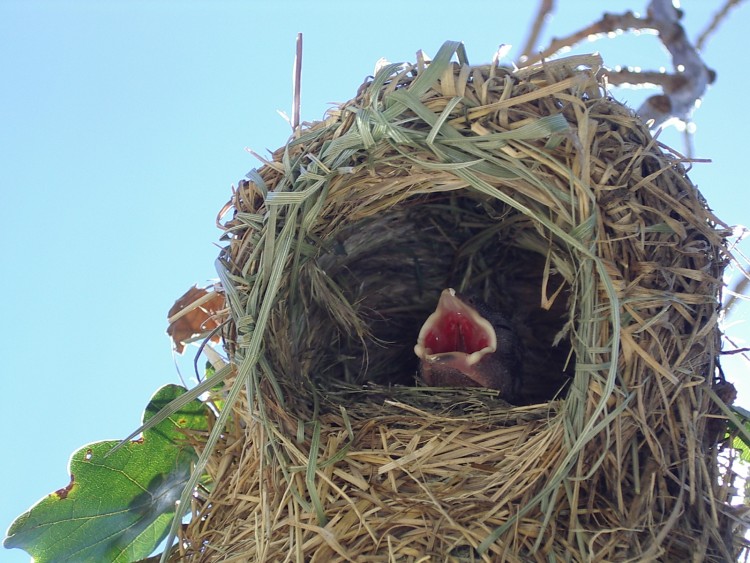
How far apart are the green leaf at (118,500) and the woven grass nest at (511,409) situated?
142 millimetres

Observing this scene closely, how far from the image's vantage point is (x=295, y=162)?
4.27 ft

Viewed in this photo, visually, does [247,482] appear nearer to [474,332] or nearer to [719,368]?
[474,332]

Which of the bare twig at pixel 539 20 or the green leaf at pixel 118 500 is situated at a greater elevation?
the bare twig at pixel 539 20

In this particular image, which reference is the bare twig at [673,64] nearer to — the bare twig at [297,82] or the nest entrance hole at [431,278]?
the nest entrance hole at [431,278]

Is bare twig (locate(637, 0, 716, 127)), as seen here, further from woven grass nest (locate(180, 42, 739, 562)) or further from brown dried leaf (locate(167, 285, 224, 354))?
brown dried leaf (locate(167, 285, 224, 354))

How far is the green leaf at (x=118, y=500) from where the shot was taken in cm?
141

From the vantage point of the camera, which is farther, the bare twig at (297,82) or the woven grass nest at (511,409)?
the bare twig at (297,82)

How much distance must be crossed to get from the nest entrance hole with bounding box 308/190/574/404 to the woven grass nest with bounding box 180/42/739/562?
306 mm

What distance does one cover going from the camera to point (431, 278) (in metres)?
1.94

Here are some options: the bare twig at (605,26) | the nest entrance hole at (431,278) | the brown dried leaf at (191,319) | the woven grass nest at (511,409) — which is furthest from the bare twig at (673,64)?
the brown dried leaf at (191,319)

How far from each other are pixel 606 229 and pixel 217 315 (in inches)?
23.2

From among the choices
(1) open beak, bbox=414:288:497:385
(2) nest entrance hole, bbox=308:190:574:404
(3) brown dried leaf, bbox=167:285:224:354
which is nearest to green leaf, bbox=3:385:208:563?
(3) brown dried leaf, bbox=167:285:224:354

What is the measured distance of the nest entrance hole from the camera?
66.9 inches

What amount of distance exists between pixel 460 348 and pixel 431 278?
233 millimetres
